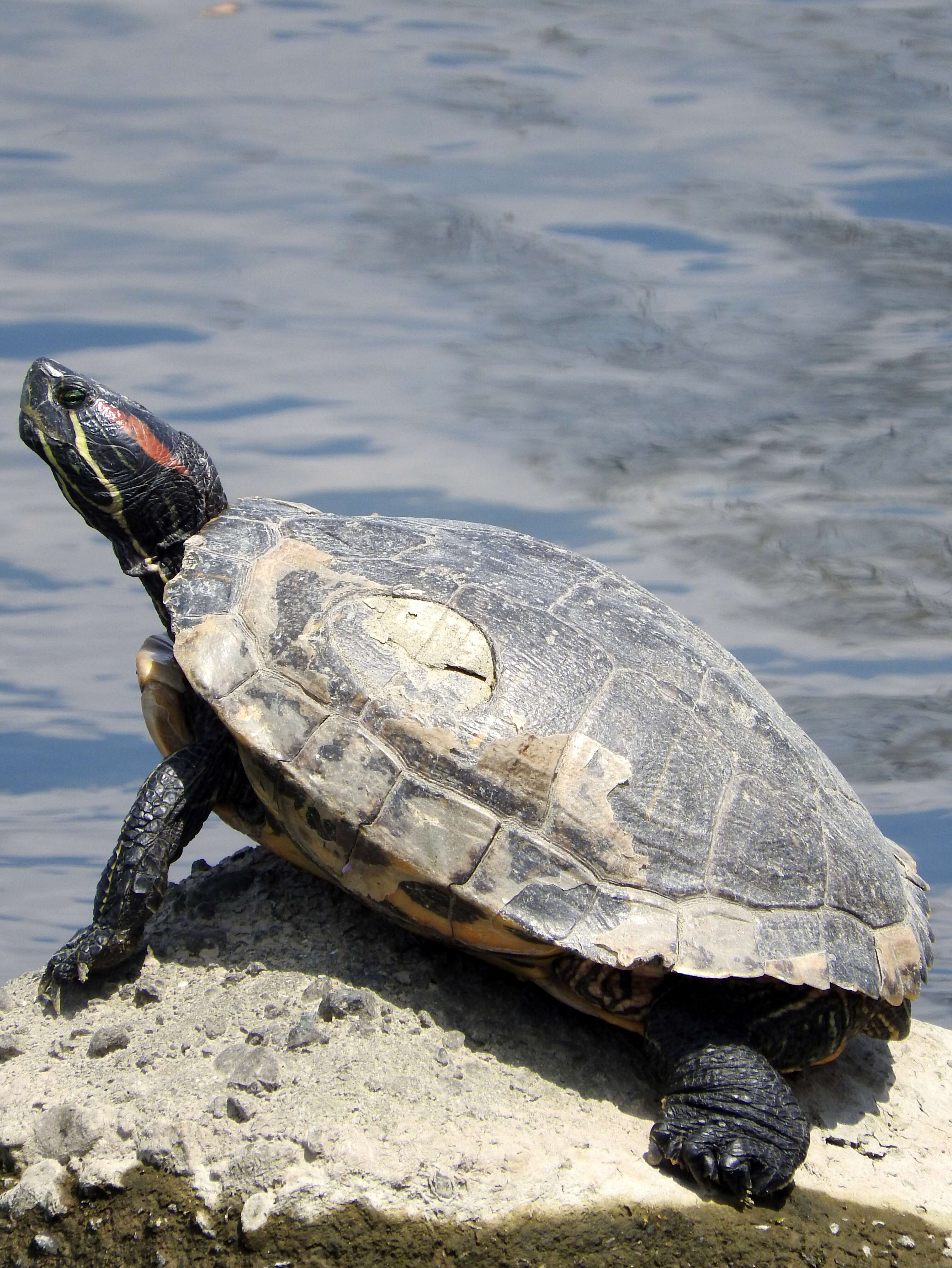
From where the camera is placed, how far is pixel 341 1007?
14.6 ft

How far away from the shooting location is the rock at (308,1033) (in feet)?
14.2

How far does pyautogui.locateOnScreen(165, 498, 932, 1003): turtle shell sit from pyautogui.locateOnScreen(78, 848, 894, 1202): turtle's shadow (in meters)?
0.40

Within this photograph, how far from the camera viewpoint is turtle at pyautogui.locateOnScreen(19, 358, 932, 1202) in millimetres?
4121

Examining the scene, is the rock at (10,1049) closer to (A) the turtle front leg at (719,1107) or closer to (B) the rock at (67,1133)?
(B) the rock at (67,1133)

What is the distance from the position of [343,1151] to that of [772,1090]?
1535 mm

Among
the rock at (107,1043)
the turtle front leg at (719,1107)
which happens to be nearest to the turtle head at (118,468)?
the rock at (107,1043)

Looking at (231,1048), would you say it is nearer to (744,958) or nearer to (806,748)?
(744,958)

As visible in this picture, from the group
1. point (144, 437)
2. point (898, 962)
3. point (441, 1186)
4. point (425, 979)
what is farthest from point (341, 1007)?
point (144, 437)

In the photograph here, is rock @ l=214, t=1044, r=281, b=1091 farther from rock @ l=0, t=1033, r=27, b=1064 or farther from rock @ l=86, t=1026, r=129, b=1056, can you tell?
rock @ l=0, t=1033, r=27, b=1064

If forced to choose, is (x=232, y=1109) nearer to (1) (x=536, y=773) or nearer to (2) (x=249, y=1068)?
(2) (x=249, y=1068)

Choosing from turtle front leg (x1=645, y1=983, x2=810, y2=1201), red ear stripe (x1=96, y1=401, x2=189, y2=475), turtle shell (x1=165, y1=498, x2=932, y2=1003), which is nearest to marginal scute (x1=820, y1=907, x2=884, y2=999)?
turtle shell (x1=165, y1=498, x2=932, y2=1003)

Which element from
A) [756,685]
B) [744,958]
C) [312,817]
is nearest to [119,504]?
[312,817]

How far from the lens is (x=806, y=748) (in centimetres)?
500

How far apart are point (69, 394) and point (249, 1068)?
10.5 feet
